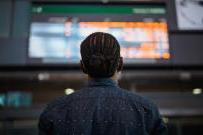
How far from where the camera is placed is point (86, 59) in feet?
4.72

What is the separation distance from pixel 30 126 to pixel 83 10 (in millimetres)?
1617

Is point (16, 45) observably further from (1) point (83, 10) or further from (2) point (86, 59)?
(2) point (86, 59)

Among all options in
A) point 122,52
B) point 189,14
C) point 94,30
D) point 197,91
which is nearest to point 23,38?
point 94,30

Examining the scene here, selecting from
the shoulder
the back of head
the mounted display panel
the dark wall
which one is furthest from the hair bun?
the mounted display panel

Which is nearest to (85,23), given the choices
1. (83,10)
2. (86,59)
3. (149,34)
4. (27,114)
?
(83,10)

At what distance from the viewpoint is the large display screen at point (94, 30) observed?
546 cm

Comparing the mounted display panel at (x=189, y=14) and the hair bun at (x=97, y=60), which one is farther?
the mounted display panel at (x=189, y=14)

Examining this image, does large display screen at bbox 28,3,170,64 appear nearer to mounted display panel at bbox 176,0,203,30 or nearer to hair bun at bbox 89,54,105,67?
mounted display panel at bbox 176,0,203,30

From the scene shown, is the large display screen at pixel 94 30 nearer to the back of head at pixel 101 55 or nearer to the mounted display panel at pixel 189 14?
the mounted display panel at pixel 189 14

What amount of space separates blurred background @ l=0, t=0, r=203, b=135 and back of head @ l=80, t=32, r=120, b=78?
4007mm

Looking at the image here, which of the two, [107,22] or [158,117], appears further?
[107,22]

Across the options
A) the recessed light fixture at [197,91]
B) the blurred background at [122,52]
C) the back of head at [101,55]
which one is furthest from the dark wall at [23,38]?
the back of head at [101,55]

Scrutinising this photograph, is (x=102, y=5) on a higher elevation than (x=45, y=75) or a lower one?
higher

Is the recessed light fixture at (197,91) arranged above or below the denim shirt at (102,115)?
below
